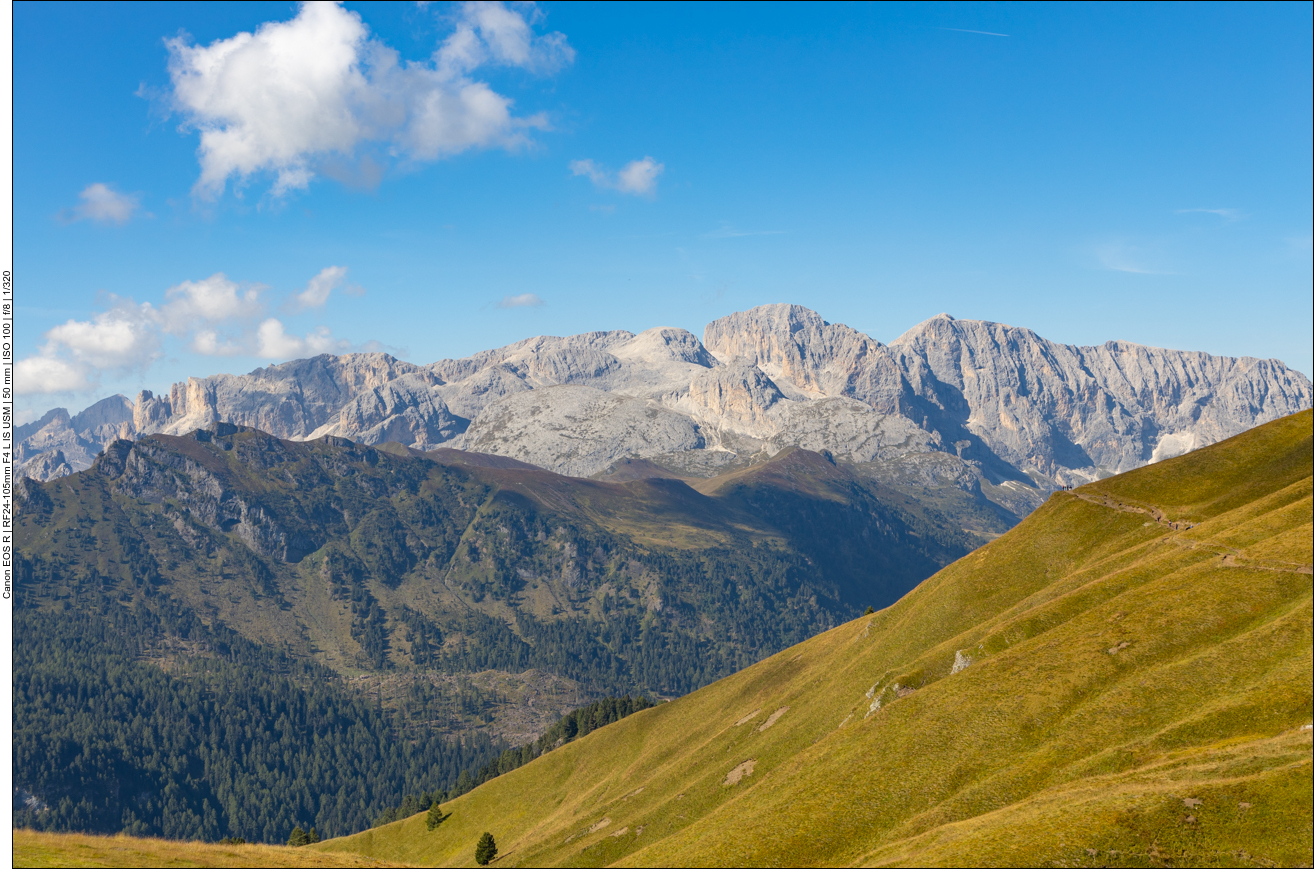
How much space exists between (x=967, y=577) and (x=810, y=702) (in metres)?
34.9

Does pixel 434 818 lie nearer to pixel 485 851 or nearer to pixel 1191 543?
pixel 485 851

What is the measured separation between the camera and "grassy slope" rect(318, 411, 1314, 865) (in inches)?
2227

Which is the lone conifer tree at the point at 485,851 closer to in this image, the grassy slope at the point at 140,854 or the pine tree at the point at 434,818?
the pine tree at the point at 434,818

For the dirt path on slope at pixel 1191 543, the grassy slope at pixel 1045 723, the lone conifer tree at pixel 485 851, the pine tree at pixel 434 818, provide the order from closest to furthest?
the grassy slope at pixel 1045 723, the dirt path on slope at pixel 1191 543, the lone conifer tree at pixel 485 851, the pine tree at pixel 434 818

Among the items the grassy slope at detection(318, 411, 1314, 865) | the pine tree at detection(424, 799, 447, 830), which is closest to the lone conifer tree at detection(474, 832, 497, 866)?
the grassy slope at detection(318, 411, 1314, 865)

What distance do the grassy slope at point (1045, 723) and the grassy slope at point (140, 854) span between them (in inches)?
1379

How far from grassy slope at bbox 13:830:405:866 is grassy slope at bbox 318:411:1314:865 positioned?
1379 inches

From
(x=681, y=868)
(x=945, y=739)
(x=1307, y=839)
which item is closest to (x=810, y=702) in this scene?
(x=945, y=739)

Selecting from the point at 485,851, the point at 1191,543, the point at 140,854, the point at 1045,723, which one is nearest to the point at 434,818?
the point at 485,851

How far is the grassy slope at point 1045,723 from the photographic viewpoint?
56.6 m

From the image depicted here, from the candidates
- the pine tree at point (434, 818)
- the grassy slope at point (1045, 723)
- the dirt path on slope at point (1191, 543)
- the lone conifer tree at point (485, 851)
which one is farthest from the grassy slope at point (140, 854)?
the pine tree at point (434, 818)

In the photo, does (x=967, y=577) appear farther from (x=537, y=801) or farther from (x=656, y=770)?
(x=537, y=801)

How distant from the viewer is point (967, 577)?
141 meters

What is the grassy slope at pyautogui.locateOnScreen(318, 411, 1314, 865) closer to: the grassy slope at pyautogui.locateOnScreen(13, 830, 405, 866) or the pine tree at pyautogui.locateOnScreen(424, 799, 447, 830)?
the pine tree at pyautogui.locateOnScreen(424, 799, 447, 830)
